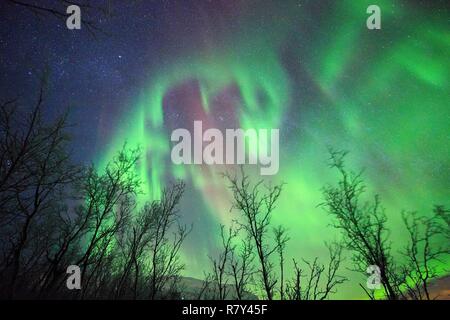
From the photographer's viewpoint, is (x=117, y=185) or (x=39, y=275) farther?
(x=117, y=185)

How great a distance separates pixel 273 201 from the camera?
14609mm

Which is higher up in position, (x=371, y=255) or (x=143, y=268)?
(x=371, y=255)

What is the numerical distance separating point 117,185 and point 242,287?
33.3 feet

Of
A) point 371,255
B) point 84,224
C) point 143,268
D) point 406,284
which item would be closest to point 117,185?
point 84,224

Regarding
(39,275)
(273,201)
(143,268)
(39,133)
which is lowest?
(143,268)
